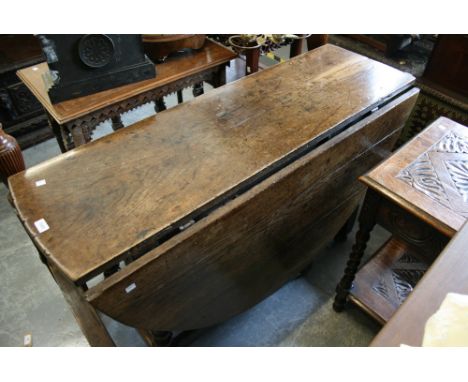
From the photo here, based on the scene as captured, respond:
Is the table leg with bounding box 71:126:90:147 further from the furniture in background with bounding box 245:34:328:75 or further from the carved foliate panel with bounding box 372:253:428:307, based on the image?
the carved foliate panel with bounding box 372:253:428:307

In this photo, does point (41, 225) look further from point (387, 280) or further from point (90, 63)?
point (387, 280)

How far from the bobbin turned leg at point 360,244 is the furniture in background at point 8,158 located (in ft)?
3.47

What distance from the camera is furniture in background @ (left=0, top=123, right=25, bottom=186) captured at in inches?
40.8

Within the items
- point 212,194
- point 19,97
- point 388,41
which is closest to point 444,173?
point 212,194

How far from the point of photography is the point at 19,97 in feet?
7.16

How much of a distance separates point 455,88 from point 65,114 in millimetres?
1868

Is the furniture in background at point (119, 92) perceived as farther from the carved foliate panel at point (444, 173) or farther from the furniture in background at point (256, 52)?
the carved foliate panel at point (444, 173)

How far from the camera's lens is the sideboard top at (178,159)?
0.88 metres

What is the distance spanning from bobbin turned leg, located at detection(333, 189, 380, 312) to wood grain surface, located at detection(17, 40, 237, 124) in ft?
3.27

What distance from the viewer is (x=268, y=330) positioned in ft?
4.78

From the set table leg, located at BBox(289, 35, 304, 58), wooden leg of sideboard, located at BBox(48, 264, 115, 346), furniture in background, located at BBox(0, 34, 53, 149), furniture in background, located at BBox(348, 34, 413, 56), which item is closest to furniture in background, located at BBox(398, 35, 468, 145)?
furniture in background, located at BBox(348, 34, 413, 56)

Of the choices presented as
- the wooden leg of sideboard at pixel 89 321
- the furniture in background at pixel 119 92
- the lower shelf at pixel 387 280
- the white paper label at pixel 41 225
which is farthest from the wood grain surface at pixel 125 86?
the lower shelf at pixel 387 280

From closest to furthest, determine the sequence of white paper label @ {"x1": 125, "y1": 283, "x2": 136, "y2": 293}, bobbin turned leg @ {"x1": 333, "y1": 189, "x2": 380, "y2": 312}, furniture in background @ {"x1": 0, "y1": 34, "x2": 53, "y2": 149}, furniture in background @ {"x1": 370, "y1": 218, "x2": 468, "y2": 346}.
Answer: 1. furniture in background @ {"x1": 370, "y1": 218, "x2": 468, "y2": 346}
2. white paper label @ {"x1": 125, "y1": 283, "x2": 136, "y2": 293}
3. bobbin turned leg @ {"x1": 333, "y1": 189, "x2": 380, "y2": 312}
4. furniture in background @ {"x1": 0, "y1": 34, "x2": 53, "y2": 149}
